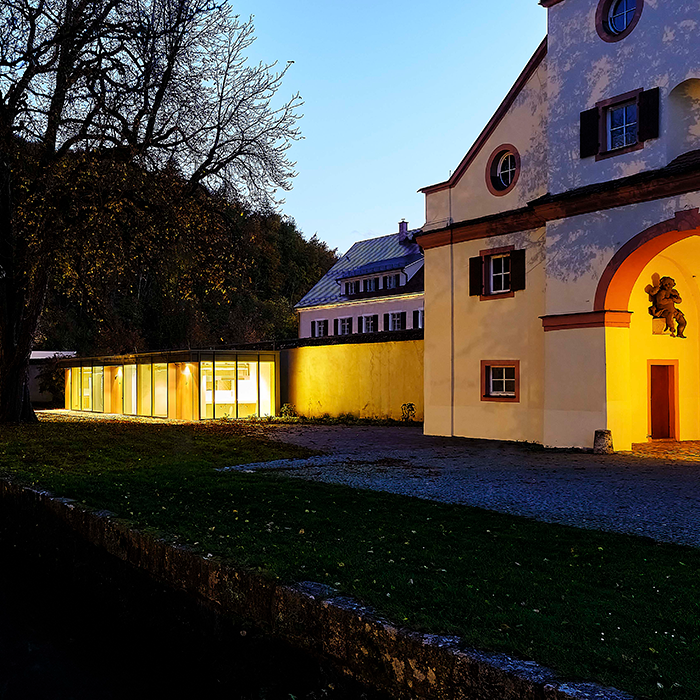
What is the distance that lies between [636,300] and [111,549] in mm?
13528

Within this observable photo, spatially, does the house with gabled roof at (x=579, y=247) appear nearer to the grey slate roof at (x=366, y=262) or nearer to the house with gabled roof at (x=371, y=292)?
the house with gabled roof at (x=371, y=292)

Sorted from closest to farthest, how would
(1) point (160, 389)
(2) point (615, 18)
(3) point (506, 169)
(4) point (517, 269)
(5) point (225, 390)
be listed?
(2) point (615, 18), (4) point (517, 269), (3) point (506, 169), (5) point (225, 390), (1) point (160, 389)

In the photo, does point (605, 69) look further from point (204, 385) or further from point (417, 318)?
point (417, 318)

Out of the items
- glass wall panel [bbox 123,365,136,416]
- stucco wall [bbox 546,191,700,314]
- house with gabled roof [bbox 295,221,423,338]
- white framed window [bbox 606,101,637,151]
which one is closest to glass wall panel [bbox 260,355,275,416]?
glass wall panel [bbox 123,365,136,416]

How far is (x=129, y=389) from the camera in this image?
30891mm

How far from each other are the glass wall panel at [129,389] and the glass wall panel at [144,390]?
554mm

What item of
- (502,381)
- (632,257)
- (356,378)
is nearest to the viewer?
(632,257)

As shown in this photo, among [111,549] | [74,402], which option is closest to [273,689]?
[111,549]

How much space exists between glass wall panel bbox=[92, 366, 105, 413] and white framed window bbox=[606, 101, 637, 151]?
25074 millimetres

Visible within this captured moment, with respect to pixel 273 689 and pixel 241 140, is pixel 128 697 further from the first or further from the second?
pixel 241 140

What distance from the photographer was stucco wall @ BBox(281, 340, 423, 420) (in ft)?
75.3

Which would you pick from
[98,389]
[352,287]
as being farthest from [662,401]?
[352,287]

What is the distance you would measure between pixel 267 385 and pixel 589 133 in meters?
15.5

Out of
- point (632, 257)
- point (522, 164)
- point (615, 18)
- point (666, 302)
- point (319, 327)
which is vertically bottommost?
point (666, 302)
